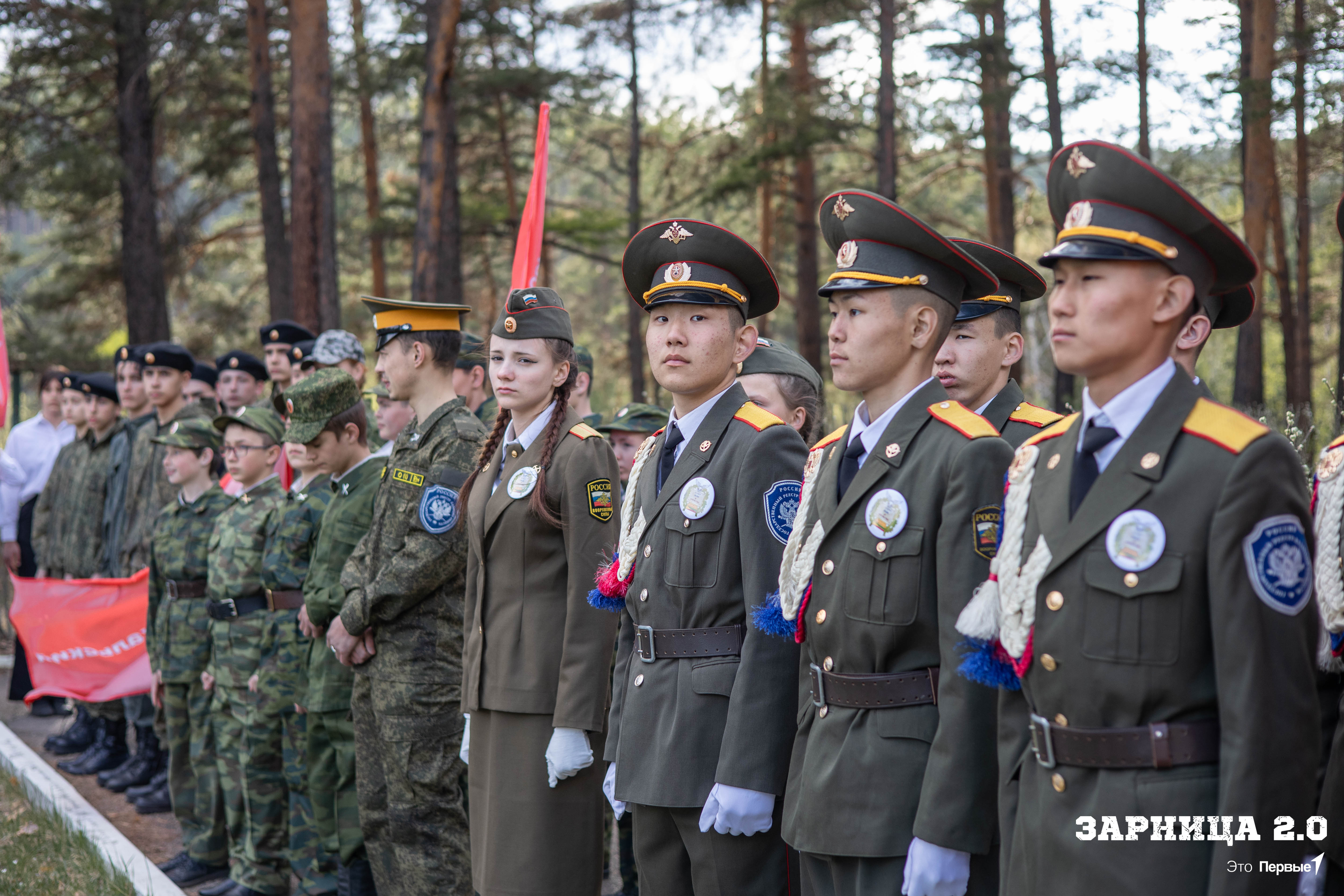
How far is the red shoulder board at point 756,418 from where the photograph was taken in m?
3.37

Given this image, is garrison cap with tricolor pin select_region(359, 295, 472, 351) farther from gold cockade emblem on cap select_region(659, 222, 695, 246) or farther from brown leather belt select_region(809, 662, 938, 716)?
brown leather belt select_region(809, 662, 938, 716)

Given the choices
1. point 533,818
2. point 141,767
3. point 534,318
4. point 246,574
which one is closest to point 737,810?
point 533,818

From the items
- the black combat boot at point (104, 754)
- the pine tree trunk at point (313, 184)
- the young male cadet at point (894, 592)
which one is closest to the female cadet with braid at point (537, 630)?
the young male cadet at point (894, 592)

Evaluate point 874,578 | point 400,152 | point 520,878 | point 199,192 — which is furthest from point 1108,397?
point 400,152

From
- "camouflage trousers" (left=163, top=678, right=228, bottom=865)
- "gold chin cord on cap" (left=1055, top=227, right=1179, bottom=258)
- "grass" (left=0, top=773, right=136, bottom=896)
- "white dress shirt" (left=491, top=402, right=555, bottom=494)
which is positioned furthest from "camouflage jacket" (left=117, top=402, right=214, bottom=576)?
"gold chin cord on cap" (left=1055, top=227, right=1179, bottom=258)

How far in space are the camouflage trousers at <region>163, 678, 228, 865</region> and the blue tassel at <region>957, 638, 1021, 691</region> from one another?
4.61 m

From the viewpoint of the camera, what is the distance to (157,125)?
62.2ft

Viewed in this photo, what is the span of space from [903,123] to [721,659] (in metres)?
17.5

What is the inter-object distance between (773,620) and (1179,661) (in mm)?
1117

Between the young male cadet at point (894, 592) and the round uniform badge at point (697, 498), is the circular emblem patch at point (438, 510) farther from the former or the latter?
the young male cadet at point (894, 592)

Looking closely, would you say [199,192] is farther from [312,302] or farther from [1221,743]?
[1221,743]

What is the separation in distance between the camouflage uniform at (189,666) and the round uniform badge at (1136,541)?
5063 mm

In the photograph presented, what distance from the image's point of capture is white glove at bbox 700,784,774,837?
295cm

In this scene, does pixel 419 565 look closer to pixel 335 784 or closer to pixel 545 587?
pixel 545 587
